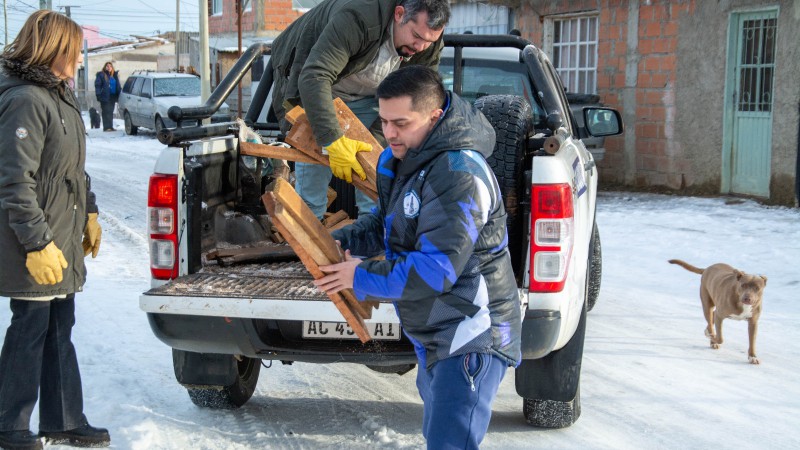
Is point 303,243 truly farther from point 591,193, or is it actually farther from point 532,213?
point 591,193

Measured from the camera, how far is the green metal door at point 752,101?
12.2 metres

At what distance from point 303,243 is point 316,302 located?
901 millimetres

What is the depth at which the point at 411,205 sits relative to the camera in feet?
9.66

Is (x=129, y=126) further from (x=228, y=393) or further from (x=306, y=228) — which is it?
(x=306, y=228)

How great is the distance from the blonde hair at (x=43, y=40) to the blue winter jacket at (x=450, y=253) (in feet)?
5.87

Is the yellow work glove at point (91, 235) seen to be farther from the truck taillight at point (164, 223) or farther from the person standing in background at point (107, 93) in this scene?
the person standing in background at point (107, 93)

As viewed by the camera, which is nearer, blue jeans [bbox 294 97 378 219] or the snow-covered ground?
the snow-covered ground

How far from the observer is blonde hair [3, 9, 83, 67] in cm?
393

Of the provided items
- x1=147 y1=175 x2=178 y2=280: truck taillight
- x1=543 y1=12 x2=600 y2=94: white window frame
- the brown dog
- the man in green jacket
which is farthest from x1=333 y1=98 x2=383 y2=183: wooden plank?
x1=543 y1=12 x2=600 y2=94: white window frame

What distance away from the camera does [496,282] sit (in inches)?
118

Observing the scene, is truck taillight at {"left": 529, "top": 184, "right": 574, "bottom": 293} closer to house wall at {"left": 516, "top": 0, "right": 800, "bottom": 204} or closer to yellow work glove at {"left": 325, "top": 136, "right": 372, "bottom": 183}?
yellow work glove at {"left": 325, "top": 136, "right": 372, "bottom": 183}

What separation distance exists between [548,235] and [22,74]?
2.37 meters

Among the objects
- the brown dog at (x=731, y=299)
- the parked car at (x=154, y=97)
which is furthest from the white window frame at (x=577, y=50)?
the parked car at (x=154, y=97)

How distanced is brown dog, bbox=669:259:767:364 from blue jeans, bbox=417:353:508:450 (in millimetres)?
3407
